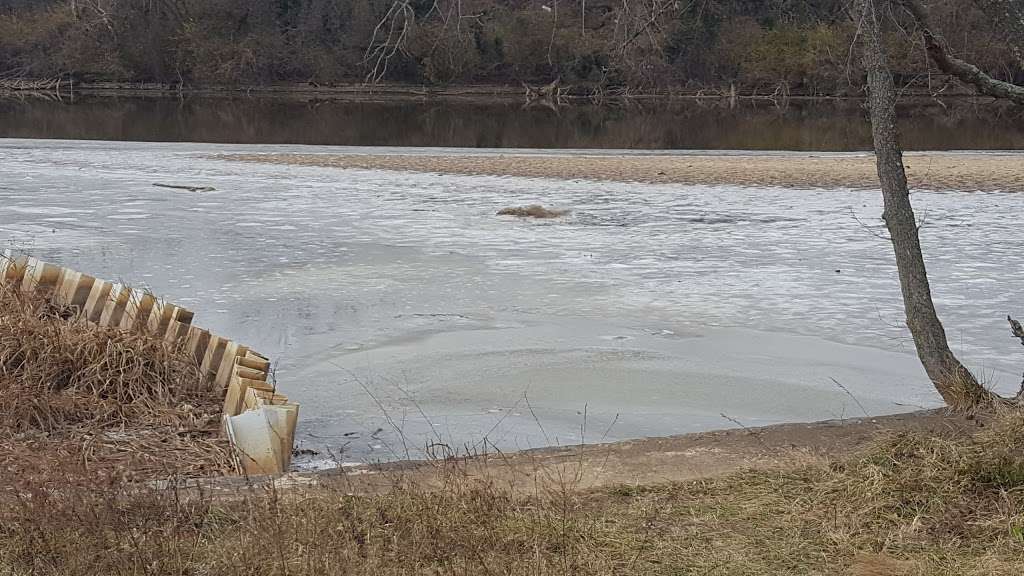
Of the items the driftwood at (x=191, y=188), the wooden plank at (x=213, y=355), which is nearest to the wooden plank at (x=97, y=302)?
the wooden plank at (x=213, y=355)

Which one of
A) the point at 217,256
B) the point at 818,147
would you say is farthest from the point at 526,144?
the point at 217,256

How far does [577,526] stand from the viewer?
17.1ft

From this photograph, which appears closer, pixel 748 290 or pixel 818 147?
pixel 748 290

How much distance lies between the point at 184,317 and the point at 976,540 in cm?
588

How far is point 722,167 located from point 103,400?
848 inches

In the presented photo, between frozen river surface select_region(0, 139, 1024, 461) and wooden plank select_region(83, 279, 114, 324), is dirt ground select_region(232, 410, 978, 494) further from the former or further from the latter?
wooden plank select_region(83, 279, 114, 324)

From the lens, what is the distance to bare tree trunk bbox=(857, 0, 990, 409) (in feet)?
22.0

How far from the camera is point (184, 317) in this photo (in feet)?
29.5

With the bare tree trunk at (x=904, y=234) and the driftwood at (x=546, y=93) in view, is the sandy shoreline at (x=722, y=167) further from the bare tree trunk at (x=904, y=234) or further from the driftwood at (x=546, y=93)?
the driftwood at (x=546, y=93)

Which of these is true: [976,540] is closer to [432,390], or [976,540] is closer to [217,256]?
[432,390]

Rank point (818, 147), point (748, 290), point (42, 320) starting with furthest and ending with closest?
1. point (818, 147)
2. point (748, 290)
3. point (42, 320)

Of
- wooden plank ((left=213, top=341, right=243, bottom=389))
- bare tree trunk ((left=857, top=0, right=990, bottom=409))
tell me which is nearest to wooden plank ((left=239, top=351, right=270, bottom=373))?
wooden plank ((left=213, top=341, right=243, bottom=389))

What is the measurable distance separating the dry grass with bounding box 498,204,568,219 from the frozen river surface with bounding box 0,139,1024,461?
36 centimetres

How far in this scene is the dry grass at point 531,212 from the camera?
1844 cm
